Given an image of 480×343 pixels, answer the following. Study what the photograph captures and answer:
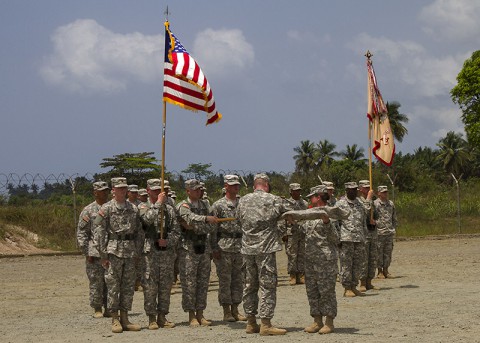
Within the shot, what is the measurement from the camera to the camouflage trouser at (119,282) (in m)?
10.2

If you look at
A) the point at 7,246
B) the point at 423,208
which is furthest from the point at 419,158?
the point at 7,246

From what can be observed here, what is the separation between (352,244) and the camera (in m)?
14.0

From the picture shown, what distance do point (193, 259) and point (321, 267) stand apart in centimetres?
179

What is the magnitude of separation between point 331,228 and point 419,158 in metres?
87.9

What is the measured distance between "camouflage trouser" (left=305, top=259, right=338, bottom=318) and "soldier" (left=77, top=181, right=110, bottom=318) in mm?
3412

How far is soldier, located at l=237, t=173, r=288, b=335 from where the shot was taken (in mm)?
9727

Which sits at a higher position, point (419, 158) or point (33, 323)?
point (419, 158)

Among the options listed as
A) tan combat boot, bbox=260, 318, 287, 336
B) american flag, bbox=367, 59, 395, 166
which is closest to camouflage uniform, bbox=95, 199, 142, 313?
tan combat boot, bbox=260, 318, 287, 336

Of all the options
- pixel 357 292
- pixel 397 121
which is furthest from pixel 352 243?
pixel 397 121

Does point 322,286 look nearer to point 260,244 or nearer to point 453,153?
point 260,244

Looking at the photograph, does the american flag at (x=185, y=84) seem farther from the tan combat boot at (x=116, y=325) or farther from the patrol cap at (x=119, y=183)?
the tan combat boot at (x=116, y=325)

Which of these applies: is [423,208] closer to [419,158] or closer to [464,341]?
[464,341]

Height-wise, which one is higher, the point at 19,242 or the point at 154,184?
the point at 154,184

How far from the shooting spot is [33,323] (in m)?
11.4
